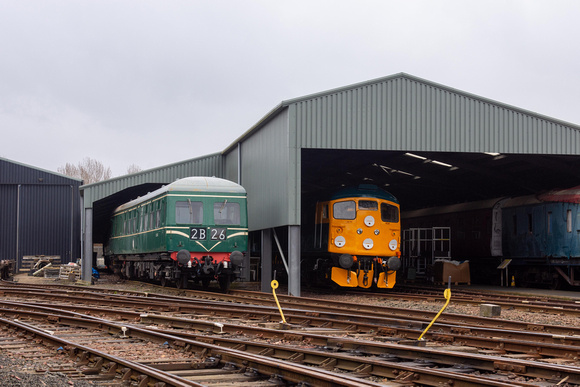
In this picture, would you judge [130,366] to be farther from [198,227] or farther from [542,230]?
[542,230]

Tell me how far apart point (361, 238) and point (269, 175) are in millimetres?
3718

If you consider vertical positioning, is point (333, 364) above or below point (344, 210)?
below

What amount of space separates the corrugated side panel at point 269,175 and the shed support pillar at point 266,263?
0.42m

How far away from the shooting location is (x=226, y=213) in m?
21.2

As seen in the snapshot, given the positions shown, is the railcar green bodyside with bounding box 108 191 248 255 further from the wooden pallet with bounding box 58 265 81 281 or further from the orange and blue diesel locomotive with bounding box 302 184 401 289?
the wooden pallet with bounding box 58 265 81 281

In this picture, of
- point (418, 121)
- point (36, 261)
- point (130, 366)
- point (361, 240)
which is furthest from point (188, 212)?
point (36, 261)

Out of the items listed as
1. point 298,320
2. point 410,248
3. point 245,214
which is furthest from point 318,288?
point 298,320

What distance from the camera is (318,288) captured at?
2566cm

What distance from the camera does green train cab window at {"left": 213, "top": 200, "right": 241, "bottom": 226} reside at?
21078 millimetres

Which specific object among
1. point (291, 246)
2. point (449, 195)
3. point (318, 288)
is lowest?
point (318, 288)

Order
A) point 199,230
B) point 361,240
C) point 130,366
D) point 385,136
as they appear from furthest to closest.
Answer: point 361,240, point 385,136, point 199,230, point 130,366

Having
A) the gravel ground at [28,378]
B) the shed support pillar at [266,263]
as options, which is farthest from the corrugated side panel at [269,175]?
the gravel ground at [28,378]

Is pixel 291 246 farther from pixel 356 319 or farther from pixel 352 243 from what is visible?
pixel 356 319

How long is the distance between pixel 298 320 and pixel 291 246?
7.86 meters
